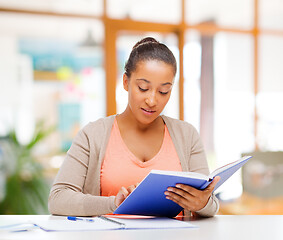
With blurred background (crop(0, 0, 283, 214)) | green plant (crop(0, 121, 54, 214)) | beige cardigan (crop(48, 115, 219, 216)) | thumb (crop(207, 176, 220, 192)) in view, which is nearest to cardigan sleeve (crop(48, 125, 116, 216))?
beige cardigan (crop(48, 115, 219, 216))

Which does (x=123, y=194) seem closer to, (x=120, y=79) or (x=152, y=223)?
(x=152, y=223)

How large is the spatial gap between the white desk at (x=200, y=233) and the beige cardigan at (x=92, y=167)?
0.41 ft

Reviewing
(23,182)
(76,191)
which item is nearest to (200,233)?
(76,191)

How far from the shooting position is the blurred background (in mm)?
3582

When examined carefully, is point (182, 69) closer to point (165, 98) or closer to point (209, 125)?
point (209, 125)

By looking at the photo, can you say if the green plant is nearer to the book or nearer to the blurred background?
the blurred background

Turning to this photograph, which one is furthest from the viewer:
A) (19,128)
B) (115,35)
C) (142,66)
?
(115,35)

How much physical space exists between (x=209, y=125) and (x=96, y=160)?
3300 mm

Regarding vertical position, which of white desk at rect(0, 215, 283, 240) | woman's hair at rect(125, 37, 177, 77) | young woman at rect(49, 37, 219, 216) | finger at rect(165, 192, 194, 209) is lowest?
white desk at rect(0, 215, 283, 240)

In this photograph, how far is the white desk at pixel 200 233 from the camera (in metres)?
1.05

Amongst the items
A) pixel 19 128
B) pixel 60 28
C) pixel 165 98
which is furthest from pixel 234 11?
pixel 165 98

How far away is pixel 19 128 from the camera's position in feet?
12.6

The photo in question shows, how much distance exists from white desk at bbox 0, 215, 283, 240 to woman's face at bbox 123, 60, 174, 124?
0.46 meters

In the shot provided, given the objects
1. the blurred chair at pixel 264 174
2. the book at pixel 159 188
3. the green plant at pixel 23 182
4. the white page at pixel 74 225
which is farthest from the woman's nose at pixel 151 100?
the green plant at pixel 23 182
